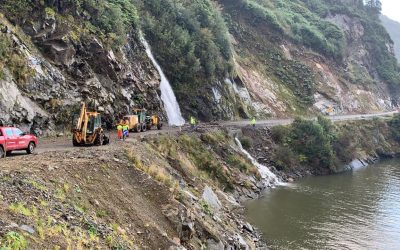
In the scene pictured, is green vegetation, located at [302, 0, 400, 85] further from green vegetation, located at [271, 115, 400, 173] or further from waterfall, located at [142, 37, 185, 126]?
waterfall, located at [142, 37, 185, 126]

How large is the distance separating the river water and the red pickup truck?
51.1 ft

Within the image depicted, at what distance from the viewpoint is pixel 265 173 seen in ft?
148

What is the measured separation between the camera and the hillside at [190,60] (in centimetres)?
3275

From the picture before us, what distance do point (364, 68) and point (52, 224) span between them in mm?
117956

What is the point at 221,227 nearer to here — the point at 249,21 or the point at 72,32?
the point at 72,32

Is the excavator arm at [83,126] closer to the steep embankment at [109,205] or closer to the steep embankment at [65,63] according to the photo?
the steep embankment at [109,205]

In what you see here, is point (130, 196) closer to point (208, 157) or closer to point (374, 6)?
point (208, 157)

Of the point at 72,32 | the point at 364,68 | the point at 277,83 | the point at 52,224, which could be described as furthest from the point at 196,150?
the point at 364,68

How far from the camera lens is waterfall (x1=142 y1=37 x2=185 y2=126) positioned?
51812 millimetres

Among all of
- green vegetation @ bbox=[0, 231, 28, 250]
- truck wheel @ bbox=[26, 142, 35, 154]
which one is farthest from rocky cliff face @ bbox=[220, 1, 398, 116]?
green vegetation @ bbox=[0, 231, 28, 250]

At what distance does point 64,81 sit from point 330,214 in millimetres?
24494

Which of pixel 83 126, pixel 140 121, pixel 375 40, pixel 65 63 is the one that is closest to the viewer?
pixel 83 126

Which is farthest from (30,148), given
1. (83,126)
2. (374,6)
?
(374,6)

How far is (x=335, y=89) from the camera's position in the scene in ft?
309
